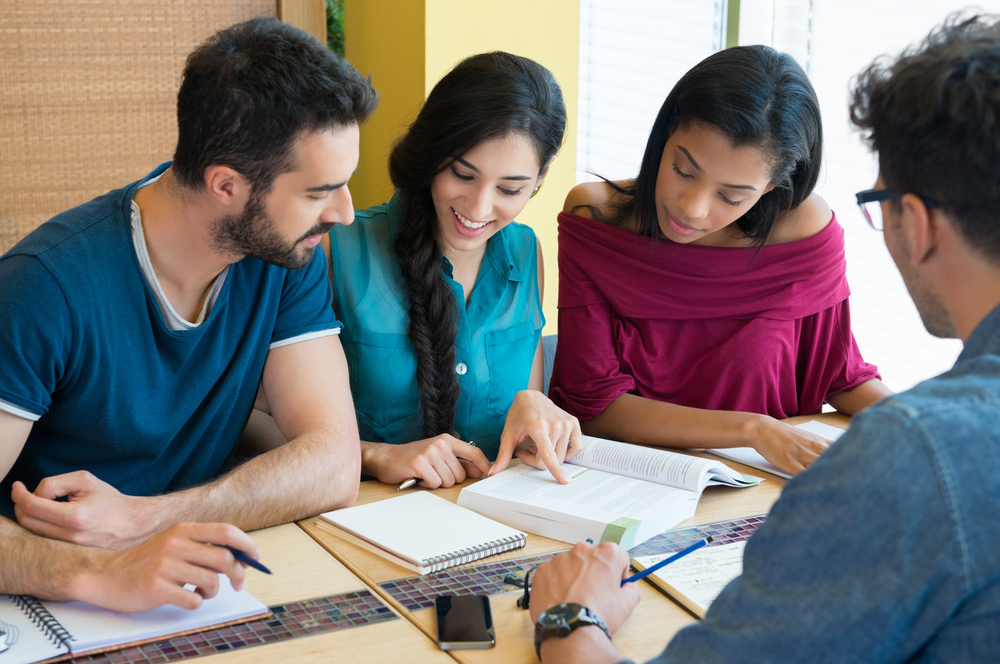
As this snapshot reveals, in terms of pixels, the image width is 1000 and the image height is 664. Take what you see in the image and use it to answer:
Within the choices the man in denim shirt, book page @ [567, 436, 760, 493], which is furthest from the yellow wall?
the man in denim shirt

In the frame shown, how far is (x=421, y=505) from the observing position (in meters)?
1.51

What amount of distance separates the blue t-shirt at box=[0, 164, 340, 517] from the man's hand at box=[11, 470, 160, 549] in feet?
0.52

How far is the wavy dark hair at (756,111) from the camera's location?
1.84 metres

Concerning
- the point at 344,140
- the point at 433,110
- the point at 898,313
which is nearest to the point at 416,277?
the point at 433,110

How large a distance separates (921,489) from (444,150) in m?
1.30

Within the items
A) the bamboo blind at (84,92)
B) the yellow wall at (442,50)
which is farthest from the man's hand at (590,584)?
the bamboo blind at (84,92)

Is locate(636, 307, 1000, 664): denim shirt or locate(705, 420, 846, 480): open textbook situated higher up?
locate(636, 307, 1000, 664): denim shirt

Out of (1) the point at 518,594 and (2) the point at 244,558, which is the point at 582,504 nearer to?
(1) the point at 518,594

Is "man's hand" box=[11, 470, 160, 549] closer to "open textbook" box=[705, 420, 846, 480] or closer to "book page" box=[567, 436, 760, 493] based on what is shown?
"book page" box=[567, 436, 760, 493]

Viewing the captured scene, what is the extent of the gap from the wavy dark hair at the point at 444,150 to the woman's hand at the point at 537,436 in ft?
0.98

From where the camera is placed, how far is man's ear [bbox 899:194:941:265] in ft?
2.98

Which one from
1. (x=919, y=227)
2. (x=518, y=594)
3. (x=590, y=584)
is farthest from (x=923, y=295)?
(x=518, y=594)

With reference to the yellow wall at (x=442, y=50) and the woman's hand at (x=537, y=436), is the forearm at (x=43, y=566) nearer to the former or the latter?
the woman's hand at (x=537, y=436)

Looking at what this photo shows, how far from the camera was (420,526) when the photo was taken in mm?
1411
